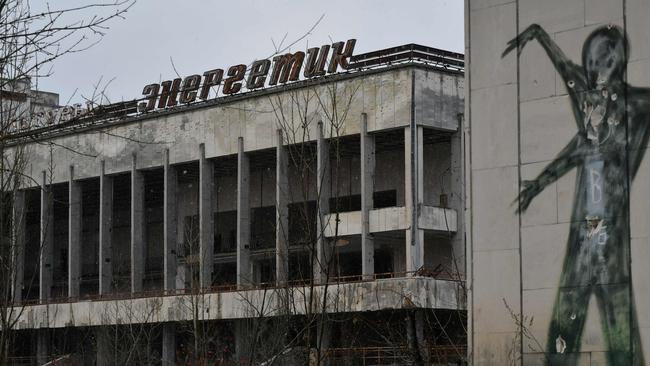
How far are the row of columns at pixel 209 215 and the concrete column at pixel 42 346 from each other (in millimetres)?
2008

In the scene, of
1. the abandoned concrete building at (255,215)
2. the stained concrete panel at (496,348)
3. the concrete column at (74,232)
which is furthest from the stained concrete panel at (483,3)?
the concrete column at (74,232)

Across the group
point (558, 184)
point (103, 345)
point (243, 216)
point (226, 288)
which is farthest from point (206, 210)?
point (558, 184)

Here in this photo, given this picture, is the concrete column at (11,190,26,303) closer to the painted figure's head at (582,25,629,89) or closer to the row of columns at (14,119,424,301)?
the row of columns at (14,119,424,301)

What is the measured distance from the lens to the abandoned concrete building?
5122 cm

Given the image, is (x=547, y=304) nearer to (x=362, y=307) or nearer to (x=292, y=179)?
(x=362, y=307)

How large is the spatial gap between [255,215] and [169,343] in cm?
872

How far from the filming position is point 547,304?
14.9 meters

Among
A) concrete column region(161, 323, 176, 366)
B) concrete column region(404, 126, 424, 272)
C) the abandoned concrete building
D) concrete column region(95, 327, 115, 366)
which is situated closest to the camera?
the abandoned concrete building

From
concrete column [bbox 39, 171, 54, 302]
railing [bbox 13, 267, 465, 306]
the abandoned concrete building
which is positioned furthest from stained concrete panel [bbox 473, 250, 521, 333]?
concrete column [bbox 39, 171, 54, 302]

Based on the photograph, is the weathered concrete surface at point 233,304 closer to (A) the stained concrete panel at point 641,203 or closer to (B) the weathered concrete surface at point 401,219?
(B) the weathered concrete surface at point 401,219

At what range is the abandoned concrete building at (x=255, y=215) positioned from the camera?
51.2 m

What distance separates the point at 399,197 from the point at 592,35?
43.6m

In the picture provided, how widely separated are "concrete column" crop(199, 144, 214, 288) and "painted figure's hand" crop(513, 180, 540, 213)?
4523cm

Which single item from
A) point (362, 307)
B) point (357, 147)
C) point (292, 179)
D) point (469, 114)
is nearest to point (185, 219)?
point (292, 179)
